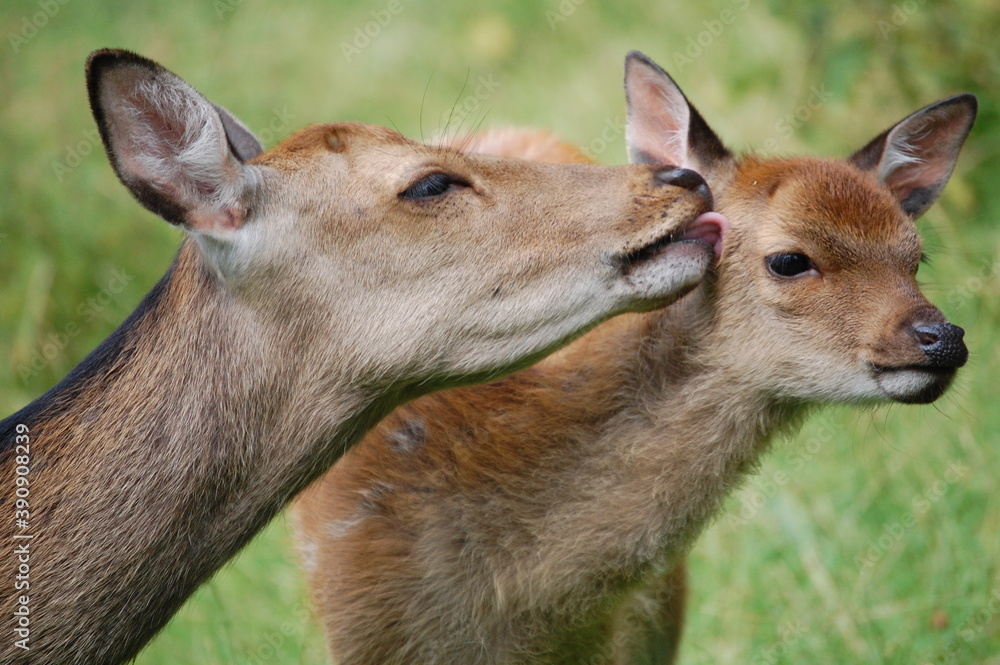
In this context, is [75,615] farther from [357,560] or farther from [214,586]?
[214,586]

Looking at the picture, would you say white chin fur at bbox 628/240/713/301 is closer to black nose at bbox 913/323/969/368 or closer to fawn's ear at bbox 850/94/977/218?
black nose at bbox 913/323/969/368

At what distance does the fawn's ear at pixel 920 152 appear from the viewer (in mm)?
4727

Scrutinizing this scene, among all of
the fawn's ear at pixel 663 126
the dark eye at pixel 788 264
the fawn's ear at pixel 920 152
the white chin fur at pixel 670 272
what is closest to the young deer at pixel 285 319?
the white chin fur at pixel 670 272

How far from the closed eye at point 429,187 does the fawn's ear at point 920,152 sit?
1737 millimetres

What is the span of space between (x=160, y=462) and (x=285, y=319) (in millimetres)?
585

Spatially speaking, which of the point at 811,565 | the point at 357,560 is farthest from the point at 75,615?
the point at 811,565

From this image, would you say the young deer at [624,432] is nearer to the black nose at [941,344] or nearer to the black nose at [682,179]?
the black nose at [941,344]

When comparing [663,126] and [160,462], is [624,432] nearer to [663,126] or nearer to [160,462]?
[663,126]

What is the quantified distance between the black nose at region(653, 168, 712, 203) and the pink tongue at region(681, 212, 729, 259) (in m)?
0.07

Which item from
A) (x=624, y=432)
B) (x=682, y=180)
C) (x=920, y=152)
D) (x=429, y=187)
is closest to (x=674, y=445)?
(x=624, y=432)

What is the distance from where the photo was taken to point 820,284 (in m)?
4.16

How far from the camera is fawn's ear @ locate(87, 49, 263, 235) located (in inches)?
143

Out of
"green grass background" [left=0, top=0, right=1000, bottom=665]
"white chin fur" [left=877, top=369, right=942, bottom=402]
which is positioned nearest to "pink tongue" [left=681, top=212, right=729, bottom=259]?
"white chin fur" [left=877, top=369, right=942, bottom=402]

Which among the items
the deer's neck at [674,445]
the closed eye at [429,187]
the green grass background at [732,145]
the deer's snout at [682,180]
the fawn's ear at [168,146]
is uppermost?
the fawn's ear at [168,146]
